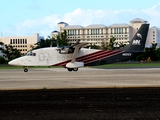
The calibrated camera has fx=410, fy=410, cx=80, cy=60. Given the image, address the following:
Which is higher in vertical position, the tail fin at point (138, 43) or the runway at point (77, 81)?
the tail fin at point (138, 43)

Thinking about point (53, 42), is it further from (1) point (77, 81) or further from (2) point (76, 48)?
(1) point (77, 81)

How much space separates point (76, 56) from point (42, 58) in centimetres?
429

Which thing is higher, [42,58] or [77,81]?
[42,58]

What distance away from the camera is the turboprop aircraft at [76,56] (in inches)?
1950

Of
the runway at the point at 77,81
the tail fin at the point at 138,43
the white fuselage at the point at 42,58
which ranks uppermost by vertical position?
the tail fin at the point at 138,43

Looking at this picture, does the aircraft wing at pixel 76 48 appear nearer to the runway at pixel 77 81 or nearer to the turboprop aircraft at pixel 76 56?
the turboprop aircraft at pixel 76 56

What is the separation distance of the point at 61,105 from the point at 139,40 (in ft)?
132

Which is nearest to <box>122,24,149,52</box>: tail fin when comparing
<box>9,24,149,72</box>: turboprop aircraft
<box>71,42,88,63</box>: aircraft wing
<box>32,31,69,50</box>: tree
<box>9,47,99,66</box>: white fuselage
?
<box>9,24,149,72</box>: turboprop aircraft

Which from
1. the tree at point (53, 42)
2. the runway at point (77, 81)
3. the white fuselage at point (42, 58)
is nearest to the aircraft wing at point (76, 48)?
the white fuselage at point (42, 58)

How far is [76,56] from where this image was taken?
50969 millimetres

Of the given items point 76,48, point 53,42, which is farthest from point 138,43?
point 53,42

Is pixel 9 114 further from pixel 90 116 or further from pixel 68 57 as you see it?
pixel 68 57

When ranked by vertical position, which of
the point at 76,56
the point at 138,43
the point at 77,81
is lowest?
the point at 77,81

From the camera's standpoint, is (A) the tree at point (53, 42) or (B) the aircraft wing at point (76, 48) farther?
(A) the tree at point (53, 42)
